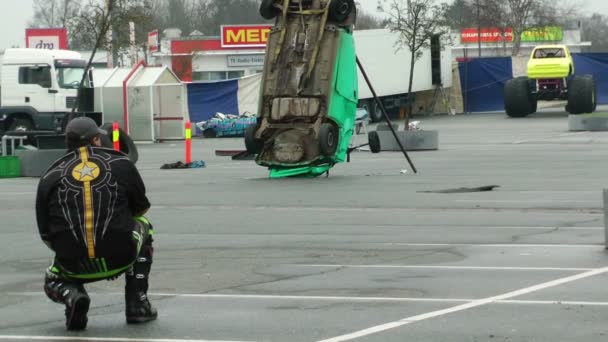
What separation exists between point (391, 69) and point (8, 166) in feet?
101

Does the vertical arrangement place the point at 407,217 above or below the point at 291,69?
below

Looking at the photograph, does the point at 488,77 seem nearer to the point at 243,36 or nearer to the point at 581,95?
the point at 581,95

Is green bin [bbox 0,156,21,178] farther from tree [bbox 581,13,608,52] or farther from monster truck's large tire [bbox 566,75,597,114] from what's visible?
tree [bbox 581,13,608,52]

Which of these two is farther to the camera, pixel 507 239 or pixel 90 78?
pixel 90 78

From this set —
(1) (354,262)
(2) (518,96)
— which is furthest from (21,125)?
(1) (354,262)

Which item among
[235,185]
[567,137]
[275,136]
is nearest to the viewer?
[235,185]

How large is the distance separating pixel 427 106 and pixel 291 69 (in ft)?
123

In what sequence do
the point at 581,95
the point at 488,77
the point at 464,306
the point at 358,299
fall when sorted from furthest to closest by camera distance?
the point at 488,77 → the point at 581,95 → the point at 358,299 → the point at 464,306

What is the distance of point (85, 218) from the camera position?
306 inches

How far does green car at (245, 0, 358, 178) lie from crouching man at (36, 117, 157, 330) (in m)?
15.1

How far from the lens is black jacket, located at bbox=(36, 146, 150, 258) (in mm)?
7770

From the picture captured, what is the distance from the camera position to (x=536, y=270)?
34.0 feet

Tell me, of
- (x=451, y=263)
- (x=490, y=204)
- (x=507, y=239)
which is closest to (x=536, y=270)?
(x=451, y=263)

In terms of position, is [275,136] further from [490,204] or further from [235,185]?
[490,204]
